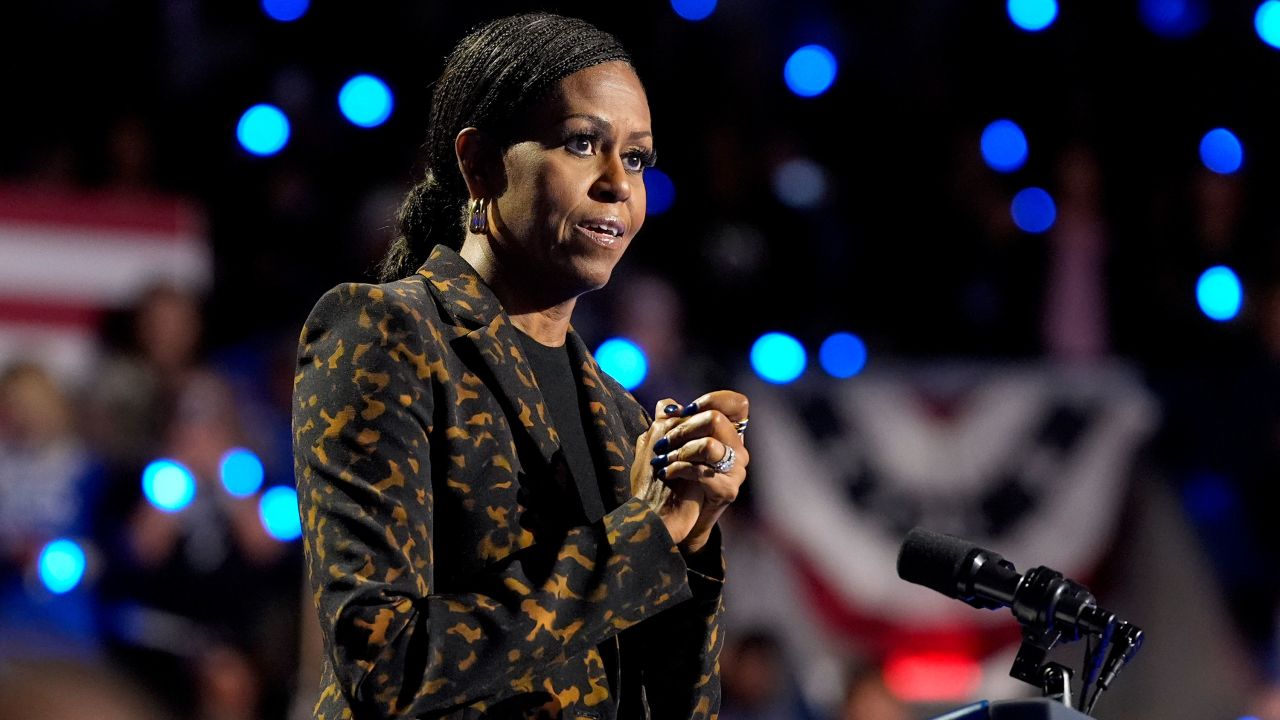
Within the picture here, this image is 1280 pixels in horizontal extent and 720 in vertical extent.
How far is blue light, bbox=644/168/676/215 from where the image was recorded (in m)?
5.72

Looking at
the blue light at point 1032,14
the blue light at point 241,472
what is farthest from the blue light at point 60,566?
the blue light at point 1032,14

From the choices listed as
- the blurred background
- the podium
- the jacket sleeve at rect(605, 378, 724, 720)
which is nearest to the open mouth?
the jacket sleeve at rect(605, 378, 724, 720)

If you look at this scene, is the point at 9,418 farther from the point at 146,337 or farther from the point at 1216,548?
the point at 1216,548

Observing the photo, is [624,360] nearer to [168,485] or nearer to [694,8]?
[168,485]

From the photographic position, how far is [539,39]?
1.80 m

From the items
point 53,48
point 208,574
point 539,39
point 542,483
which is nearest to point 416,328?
point 542,483

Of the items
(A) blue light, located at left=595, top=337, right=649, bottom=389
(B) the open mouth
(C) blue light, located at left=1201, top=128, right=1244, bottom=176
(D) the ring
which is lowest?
(D) the ring

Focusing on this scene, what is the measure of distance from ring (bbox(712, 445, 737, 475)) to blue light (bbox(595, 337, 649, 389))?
3.51m

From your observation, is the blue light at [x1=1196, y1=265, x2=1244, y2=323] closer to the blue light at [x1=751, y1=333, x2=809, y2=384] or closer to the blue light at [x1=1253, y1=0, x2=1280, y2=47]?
the blue light at [x1=1253, y1=0, x2=1280, y2=47]

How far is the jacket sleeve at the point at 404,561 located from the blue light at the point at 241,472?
11.3 feet

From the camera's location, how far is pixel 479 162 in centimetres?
184

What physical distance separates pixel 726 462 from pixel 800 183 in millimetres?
4370

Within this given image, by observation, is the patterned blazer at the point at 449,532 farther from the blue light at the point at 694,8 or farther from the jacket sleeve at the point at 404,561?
the blue light at the point at 694,8

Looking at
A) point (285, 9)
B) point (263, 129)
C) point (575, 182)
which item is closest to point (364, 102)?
point (263, 129)
